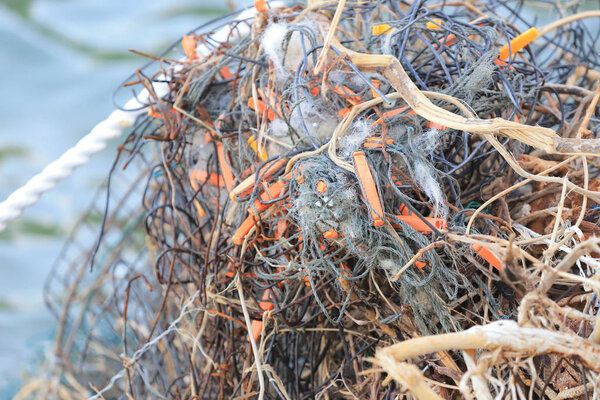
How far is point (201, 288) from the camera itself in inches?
26.5

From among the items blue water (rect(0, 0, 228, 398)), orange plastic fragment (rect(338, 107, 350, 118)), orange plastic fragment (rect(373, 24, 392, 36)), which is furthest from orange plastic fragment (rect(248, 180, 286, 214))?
blue water (rect(0, 0, 228, 398))

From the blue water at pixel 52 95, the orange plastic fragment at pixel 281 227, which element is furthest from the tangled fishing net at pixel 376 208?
the blue water at pixel 52 95

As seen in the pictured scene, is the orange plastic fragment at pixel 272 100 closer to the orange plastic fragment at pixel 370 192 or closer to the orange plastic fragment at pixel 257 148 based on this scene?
the orange plastic fragment at pixel 257 148

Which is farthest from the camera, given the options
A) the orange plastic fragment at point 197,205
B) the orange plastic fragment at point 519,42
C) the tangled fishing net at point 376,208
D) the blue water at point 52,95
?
the blue water at point 52,95

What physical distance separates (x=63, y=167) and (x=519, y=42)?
602 mm

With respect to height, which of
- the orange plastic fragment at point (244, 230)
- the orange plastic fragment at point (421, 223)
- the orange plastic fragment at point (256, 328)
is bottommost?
the orange plastic fragment at point (256, 328)

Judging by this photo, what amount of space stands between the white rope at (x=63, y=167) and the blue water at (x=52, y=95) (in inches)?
37.8

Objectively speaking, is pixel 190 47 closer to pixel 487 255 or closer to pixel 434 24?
pixel 434 24

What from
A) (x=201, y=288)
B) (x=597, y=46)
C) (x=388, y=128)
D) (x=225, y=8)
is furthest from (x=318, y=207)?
(x=225, y=8)

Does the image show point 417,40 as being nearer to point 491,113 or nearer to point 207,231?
point 491,113

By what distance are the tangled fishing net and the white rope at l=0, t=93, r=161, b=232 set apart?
1.5 inches

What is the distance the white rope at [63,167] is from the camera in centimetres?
72

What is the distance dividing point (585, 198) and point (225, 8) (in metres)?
1.68

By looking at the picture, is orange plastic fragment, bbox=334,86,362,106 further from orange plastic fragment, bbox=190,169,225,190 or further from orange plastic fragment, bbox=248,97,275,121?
orange plastic fragment, bbox=190,169,225,190
